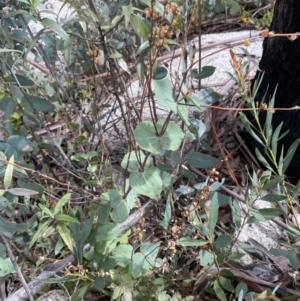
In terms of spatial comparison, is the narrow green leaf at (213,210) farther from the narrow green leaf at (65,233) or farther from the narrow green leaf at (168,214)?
the narrow green leaf at (65,233)

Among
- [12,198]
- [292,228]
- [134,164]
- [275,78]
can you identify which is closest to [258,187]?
[292,228]

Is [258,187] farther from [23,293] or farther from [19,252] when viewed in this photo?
[19,252]

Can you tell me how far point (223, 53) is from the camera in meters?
2.17

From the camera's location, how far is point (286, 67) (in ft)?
4.66

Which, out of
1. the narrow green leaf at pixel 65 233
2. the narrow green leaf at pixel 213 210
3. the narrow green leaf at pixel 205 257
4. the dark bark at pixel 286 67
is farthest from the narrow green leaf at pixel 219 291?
the dark bark at pixel 286 67

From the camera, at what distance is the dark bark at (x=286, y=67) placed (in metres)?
1.36

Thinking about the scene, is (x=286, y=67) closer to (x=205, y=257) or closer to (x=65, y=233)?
(x=205, y=257)

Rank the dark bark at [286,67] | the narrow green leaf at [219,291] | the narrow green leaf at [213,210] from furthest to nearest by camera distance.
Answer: the dark bark at [286,67]
the narrow green leaf at [219,291]
the narrow green leaf at [213,210]

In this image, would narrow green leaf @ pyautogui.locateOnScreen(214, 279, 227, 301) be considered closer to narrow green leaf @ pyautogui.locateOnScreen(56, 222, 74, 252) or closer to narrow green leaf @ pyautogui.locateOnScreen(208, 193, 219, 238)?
narrow green leaf @ pyautogui.locateOnScreen(208, 193, 219, 238)

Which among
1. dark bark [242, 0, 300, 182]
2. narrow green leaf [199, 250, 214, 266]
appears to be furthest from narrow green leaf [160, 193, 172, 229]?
dark bark [242, 0, 300, 182]

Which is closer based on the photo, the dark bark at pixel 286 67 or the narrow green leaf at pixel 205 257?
the narrow green leaf at pixel 205 257

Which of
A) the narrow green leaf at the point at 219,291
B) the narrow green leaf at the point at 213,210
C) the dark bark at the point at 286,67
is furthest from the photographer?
the dark bark at the point at 286,67

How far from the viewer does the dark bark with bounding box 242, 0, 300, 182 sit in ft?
4.46

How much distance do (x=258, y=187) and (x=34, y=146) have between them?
2.27ft
